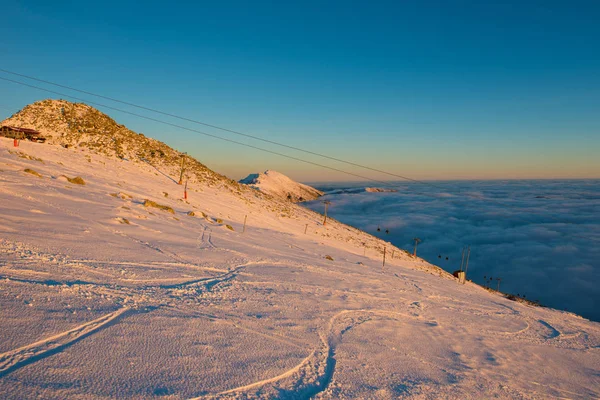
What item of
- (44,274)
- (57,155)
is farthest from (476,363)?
(57,155)

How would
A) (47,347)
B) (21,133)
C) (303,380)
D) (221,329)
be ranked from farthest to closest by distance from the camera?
(21,133) → (221,329) → (303,380) → (47,347)

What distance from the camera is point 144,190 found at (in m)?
31.7

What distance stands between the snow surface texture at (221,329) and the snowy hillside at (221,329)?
40 mm

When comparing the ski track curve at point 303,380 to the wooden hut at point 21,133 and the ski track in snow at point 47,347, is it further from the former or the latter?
the wooden hut at point 21,133

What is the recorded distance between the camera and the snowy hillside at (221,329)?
16.2 feet

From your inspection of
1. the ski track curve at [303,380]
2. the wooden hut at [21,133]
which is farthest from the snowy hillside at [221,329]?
the wooden hut at [21,133]

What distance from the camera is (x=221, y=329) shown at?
6.95 meters

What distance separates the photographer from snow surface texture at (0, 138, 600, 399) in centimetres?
494

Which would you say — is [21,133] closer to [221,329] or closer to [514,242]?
[221,329]

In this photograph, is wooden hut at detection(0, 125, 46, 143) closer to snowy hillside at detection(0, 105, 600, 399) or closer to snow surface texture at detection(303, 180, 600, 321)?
snowy hillside at detection(0, 105, 600, 399)

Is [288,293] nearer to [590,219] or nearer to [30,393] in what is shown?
[30,393]

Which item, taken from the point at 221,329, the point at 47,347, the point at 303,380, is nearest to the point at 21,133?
the point at 47,347

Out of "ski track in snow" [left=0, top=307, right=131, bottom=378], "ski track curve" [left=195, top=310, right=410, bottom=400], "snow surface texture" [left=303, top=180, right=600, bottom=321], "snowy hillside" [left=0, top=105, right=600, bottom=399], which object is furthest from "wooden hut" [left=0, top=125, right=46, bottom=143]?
"snow surface texture" [left=303, top=180, right=600, bottom=321]

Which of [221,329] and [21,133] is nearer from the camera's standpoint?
[221,329]
